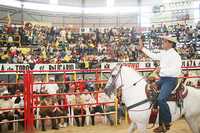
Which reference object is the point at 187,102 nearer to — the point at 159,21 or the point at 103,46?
the point at 103,46

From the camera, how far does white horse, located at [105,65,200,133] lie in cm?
556

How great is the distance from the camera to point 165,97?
5551mm

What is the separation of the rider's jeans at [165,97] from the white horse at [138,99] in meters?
0.20

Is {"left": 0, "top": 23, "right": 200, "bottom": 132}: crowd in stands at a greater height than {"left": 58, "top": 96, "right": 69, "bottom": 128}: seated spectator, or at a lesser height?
greater

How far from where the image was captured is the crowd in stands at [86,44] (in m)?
16.7

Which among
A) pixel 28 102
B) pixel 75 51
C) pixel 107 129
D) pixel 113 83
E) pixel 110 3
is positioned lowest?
pixel 107 129

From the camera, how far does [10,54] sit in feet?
50.9

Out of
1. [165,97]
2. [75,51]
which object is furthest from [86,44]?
[165,97]

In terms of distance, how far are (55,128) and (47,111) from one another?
20.6 inches

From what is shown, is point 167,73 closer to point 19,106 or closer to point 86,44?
point 19,106

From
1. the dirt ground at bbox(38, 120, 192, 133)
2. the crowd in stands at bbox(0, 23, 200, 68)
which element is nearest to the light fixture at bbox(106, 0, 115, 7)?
the crowd in stands at bbox(0, 23, 200, 68)

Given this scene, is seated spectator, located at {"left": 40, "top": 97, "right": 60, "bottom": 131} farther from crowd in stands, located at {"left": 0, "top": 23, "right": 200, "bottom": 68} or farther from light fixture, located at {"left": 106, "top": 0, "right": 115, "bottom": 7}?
light fixture, located at {"left": 106, "top": 0, "right": 115, "bottom": 7}

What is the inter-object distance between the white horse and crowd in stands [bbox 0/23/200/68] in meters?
8.48

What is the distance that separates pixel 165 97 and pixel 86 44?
16.7 meters
